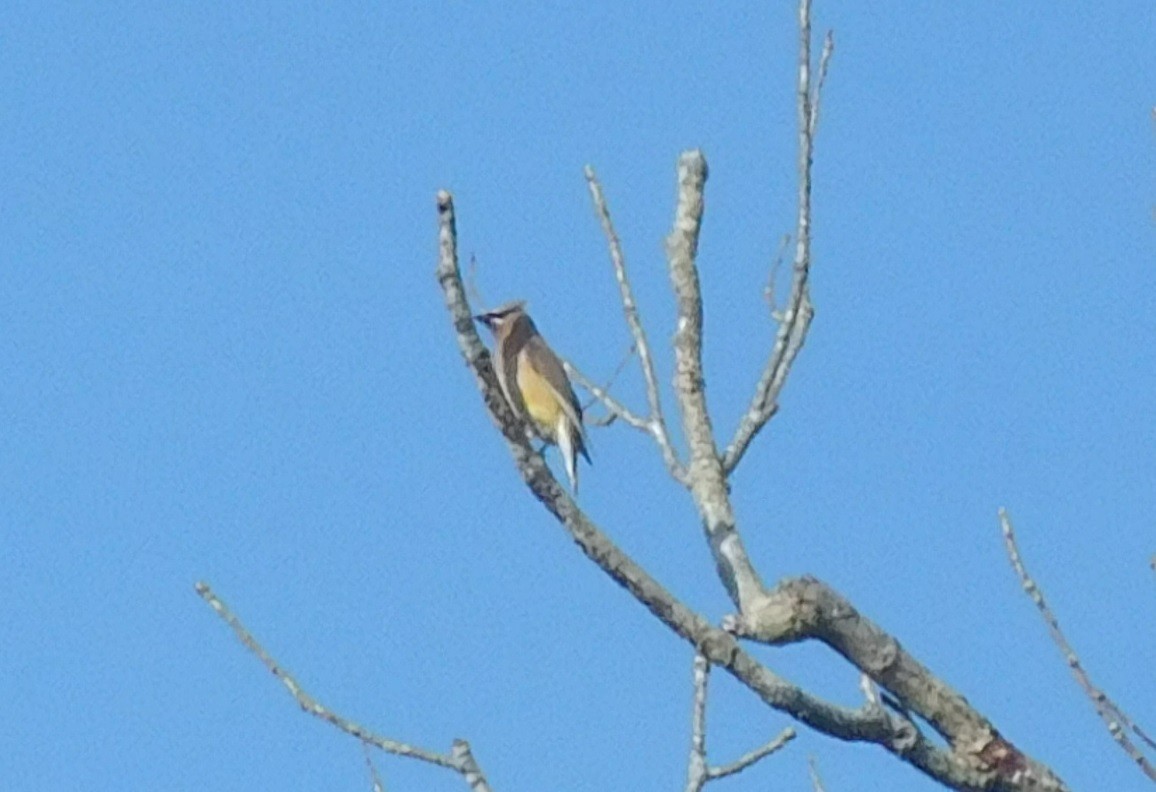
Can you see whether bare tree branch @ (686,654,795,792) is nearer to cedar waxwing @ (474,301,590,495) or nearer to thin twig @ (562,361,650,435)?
thin twig @ (562,361,650,435)

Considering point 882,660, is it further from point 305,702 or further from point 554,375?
point 554,375

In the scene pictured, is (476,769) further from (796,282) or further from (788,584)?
(796,282)

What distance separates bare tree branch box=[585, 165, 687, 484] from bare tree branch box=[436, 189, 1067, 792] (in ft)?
1.36

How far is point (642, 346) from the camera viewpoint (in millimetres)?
3445

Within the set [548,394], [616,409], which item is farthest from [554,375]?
[616,409]

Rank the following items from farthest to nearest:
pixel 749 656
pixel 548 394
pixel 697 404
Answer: pixel 548 394 → pixel 697 404 → pixel 749 656

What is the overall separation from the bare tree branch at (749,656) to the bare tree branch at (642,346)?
42cm

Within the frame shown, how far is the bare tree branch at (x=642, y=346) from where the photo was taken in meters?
3.24

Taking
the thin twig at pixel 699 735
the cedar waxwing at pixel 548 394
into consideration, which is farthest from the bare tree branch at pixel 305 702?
the cedar waxwing at pixel 548 394

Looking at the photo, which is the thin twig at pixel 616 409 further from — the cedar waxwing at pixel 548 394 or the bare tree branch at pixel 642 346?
the cedar waxwing at pixel 548 394

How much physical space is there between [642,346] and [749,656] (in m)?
0.95

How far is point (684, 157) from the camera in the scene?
3506mm

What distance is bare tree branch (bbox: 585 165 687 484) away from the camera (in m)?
3.24

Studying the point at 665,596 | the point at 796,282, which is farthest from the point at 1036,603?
the point at 665,596
